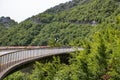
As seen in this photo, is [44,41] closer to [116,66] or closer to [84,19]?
[84,19]

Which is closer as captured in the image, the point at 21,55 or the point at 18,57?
the point at 18,57

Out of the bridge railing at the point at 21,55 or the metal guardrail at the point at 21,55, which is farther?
the bridge railing at the point at 21,55

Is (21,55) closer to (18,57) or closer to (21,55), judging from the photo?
(21,55)

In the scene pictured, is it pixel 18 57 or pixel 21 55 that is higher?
pixel 21 55

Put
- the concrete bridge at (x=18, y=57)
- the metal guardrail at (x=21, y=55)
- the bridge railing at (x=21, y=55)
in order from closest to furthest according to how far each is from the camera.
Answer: the concrete bridge at (x=18, y=57) → the metal guardrail at (x=21, y=55) → the bridge railing at (x=21, y=55)

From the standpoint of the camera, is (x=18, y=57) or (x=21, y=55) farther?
(x=21, y=55)

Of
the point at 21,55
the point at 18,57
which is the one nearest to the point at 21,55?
the point at 21,55

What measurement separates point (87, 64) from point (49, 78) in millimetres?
8852

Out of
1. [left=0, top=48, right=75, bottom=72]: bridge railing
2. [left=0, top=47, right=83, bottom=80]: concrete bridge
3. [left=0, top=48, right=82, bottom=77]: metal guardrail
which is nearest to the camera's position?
[left=0, top=47, right=83, bottom=80]: concrete bridge

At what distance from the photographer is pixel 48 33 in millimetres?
193625

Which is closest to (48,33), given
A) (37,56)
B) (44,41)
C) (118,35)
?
(44,41)

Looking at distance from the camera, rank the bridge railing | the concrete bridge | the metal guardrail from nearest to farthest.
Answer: the concrete bridge
the metal guardrail
the bridge railing

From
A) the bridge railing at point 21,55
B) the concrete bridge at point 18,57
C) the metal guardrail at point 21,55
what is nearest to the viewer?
the concrete bridge at point 18,57

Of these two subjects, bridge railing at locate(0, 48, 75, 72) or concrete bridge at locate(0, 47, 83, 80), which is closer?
concrete bridge at locate(0, 47, 83, 80)
